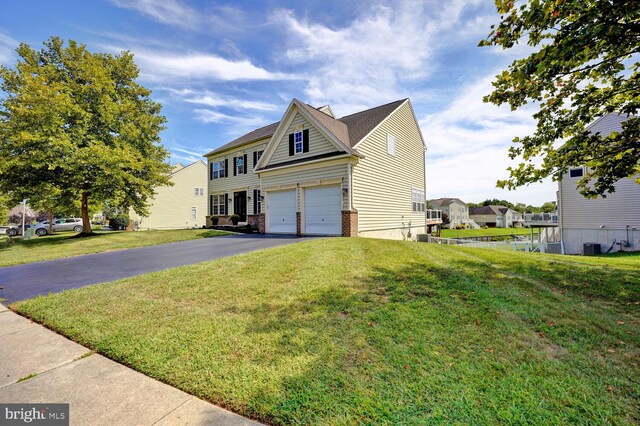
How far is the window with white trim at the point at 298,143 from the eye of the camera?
49.9ft

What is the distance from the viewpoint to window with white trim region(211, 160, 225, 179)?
23.1 meters

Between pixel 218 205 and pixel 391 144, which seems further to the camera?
pixel 218 205

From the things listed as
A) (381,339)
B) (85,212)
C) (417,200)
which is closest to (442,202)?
(417,200)

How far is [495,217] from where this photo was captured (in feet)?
255

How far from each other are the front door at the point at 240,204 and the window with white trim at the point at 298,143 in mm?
7543

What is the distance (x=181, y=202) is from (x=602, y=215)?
4098cm

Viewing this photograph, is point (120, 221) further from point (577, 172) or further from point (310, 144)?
point (577, 172)

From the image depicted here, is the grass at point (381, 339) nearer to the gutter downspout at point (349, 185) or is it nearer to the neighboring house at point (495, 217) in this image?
the gutter downspout at point (349, 185)

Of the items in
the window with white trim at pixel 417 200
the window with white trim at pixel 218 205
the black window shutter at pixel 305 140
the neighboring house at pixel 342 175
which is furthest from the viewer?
the window with white trim at pixel 218 205

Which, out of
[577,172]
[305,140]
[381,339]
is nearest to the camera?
[381,339]

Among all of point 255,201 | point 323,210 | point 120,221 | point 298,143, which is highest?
point 298,143

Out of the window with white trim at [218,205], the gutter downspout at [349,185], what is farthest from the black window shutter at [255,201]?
the gutter downspout at [349,185]

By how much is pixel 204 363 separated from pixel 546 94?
8425 millimetres

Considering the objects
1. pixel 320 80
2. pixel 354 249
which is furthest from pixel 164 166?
pixel 354 249
